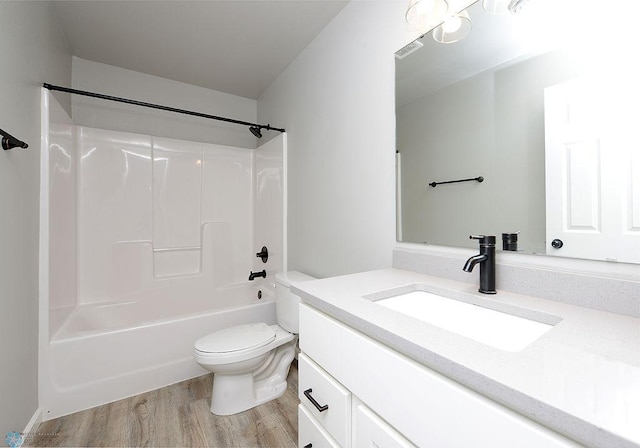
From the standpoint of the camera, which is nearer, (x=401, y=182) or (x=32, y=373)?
(x=401, y=182)

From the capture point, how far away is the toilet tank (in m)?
1.79

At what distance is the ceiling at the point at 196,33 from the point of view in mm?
1700

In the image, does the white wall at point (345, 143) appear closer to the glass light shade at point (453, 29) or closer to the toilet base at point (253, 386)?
the glass light shade at point (453, 29)

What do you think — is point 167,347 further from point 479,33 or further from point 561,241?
point 479,33

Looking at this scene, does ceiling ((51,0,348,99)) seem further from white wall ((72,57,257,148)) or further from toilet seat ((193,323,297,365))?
toilet seat ((193,323,297,365))

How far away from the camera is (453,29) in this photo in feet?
3.81

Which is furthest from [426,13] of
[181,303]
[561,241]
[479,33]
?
[181,303]

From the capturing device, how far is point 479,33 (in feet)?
3.58

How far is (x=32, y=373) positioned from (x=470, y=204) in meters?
2.25

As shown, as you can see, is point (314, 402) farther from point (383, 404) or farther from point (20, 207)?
point (20, 207)

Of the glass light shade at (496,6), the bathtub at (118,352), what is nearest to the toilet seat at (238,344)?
the bathtub at (118,352)

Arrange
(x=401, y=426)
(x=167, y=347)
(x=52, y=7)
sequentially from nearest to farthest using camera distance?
(x=401, y=426) → (x=52, y=7) → (x=167, y=347)

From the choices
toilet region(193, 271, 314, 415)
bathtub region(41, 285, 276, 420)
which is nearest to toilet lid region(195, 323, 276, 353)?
toilet region(193, 271, 314, 415)

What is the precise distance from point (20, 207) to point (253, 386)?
1.50 metres
